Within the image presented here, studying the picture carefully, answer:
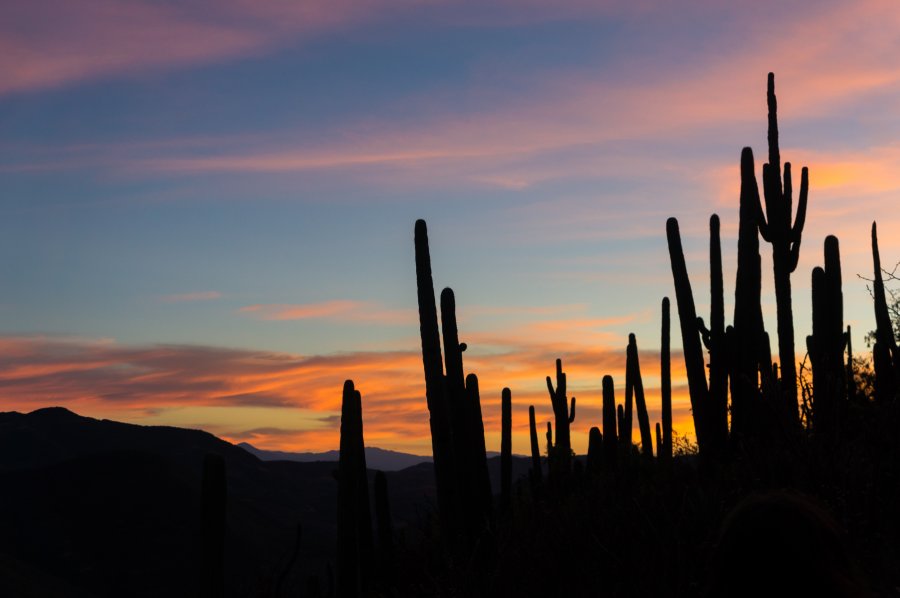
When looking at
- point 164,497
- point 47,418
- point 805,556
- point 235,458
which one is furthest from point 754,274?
point 47,418

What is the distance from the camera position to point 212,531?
11.1 m

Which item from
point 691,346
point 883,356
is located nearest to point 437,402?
point 691,346

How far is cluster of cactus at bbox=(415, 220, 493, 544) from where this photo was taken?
41.7 ft

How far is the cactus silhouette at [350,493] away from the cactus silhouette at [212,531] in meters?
2.20

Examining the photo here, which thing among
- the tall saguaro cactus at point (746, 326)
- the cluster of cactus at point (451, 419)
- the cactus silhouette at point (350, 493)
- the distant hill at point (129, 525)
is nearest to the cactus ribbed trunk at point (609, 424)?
the cluster of cactus at point (451, 419)

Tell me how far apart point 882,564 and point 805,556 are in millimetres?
4191

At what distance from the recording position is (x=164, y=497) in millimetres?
53156

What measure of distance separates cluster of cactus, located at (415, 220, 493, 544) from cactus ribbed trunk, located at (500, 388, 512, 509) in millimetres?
3481

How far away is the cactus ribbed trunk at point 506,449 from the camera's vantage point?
17500 mm

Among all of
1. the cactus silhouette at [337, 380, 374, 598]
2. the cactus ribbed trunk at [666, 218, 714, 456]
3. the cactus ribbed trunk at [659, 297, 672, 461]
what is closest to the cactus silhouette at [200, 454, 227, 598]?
the cactus silhouette at [337, 380, 374, 598]

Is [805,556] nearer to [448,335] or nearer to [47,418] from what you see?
[448,335]

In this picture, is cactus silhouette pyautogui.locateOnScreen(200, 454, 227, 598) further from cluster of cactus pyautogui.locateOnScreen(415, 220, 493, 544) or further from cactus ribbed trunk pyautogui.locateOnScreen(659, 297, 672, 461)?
cactus ribbed trunk pyautogui.locateOnScreen(659, 297, 672, 461)

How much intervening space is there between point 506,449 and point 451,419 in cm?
484

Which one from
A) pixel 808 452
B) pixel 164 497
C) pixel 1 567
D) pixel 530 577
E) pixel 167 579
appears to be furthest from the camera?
pixel 164 497
